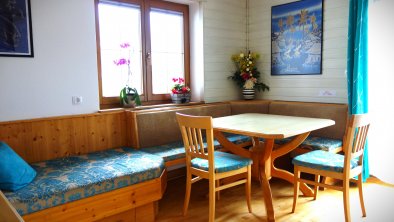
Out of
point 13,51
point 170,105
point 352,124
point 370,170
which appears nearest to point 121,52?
point 170,105

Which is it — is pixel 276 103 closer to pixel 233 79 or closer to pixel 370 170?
pixel 233 79

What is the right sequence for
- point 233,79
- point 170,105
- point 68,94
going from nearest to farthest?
1. point 68,94
2. point 170,105
3. point 233,79

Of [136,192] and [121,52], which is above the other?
[121,52]

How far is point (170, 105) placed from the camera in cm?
384

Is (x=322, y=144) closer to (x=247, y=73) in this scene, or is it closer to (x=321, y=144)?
(x=321, y=144)

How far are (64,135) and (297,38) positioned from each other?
308 centimetres

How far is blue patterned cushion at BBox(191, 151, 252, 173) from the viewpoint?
2.59m

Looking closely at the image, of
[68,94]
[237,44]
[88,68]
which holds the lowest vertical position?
[68,94]

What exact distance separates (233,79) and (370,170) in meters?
2.11

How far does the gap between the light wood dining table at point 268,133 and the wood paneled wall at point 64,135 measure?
1095mm

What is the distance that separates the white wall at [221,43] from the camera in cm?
426

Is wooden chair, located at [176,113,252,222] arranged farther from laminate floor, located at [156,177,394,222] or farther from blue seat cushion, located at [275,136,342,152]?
blue seat cushion, located at [275,136,342,152]

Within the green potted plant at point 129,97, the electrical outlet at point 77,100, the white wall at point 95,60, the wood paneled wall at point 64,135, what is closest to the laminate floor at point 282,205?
the wood paneled wall at point 64,135

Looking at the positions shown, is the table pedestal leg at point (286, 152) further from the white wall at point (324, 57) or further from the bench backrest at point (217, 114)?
the white wall at point (324, 57)
